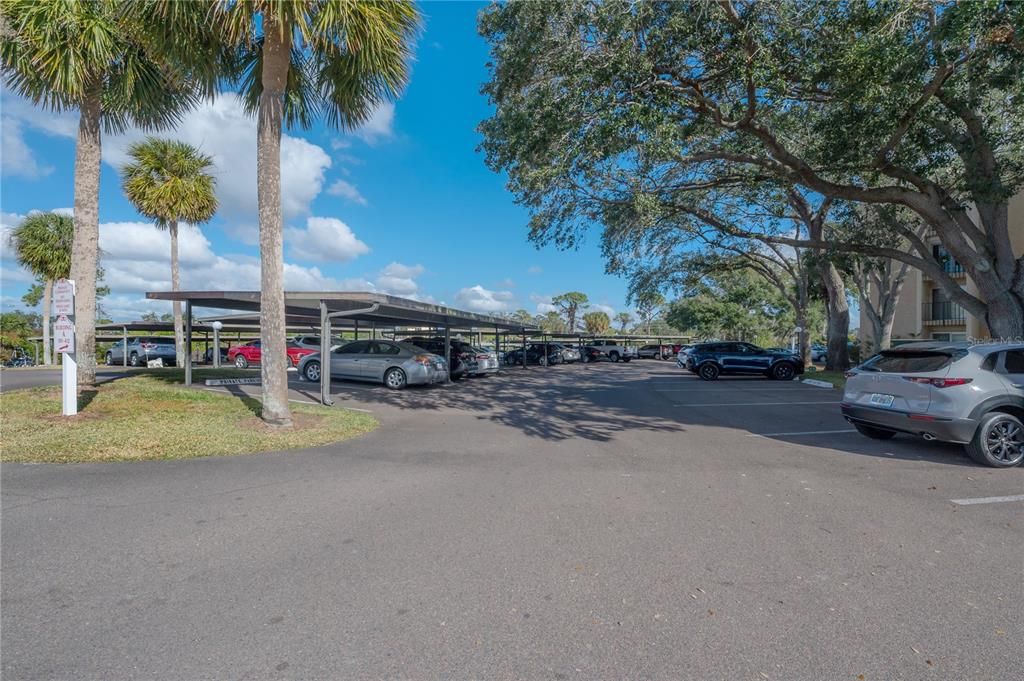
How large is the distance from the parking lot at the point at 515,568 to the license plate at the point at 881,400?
0.74 metres

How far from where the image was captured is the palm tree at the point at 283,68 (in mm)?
7828

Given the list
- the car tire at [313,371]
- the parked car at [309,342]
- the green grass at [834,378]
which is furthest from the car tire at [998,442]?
the parked car at [309,342]

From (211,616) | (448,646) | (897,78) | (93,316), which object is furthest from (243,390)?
(897,78)

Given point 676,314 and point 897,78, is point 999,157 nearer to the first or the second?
point 897,78

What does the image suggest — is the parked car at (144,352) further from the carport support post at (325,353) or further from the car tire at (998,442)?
the car tire at (998,442)

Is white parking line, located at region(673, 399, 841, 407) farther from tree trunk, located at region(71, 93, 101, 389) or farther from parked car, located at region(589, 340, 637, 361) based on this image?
parked car, located at region(589, 340, 637, 361)

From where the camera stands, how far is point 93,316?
9.72 meters

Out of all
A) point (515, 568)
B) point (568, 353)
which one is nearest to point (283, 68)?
point (515, 568)

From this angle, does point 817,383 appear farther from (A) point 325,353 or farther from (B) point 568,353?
(B) point 568,353

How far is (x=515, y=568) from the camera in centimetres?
373

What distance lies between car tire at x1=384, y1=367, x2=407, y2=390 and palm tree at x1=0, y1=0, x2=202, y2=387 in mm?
7373

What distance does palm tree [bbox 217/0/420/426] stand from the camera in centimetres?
783

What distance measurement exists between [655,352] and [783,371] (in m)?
26.9

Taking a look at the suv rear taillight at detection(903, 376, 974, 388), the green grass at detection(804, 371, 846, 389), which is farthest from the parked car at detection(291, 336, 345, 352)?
the suv rear taillight at detection(903, 376, 974, 388)
